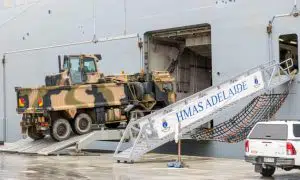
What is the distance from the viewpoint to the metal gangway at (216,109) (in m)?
20.1

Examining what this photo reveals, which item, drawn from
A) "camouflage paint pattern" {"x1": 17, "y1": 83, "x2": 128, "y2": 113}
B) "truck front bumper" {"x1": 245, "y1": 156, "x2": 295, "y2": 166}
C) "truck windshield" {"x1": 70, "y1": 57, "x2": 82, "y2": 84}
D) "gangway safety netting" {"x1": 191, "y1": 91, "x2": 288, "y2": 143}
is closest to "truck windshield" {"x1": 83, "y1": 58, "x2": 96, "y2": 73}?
"truck windshield" {"x1": 70, "y1": 57, "x2": 82, "y2": 84}

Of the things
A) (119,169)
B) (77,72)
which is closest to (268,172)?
(119,169)

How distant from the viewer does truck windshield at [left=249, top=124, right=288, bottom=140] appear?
49.0ft

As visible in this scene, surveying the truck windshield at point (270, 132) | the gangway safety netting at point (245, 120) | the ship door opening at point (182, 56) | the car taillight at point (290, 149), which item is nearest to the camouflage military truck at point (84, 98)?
the ship door opening at point (182, 56)

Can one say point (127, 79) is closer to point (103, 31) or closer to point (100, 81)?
point (100, 81)

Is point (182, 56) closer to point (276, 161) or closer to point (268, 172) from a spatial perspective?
point (268, 172)

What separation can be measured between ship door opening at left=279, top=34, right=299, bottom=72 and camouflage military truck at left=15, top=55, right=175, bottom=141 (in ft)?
19.4

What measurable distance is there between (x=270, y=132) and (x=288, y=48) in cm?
773

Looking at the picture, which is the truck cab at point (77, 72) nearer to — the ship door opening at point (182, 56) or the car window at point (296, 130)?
the ship door opening at point (182, 56)

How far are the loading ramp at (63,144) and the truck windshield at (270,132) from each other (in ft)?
29.2

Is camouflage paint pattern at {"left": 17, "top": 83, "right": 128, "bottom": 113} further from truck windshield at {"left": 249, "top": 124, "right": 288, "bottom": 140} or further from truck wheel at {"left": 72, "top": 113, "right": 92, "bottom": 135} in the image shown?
truck windshield at {"left": 249, "top": 124, "right": 288, "bottom": 140}

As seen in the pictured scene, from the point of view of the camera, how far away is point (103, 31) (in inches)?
1110

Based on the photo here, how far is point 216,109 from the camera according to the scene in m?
20.7

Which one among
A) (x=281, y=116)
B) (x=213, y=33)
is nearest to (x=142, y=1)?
(x=213, y=33)
